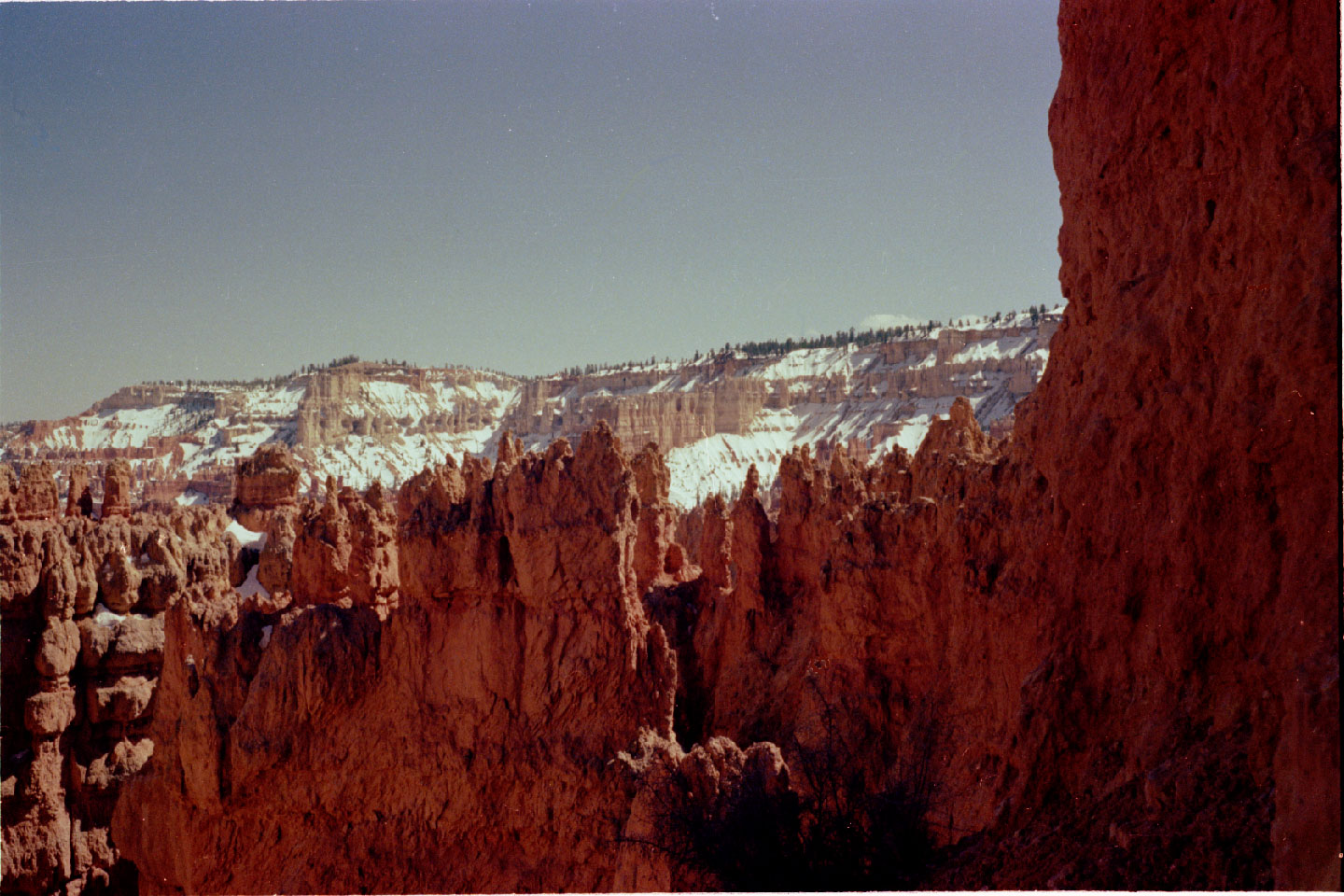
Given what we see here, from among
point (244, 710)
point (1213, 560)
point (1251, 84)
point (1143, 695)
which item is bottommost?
point (244, 710)

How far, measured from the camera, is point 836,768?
8180 millimetres

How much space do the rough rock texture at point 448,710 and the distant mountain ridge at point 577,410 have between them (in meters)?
70.8

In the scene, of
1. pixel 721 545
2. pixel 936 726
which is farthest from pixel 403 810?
pixel 721 545

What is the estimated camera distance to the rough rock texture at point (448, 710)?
41.5 ft

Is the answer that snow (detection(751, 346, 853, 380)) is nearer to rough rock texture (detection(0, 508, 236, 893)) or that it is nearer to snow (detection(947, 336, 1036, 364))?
snow (detection(947, 336, 1036, 364))

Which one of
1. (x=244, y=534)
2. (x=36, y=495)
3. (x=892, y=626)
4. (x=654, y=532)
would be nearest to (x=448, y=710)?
(x=892, y=626)

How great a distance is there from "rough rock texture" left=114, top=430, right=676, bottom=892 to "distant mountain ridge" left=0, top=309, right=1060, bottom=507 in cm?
7080

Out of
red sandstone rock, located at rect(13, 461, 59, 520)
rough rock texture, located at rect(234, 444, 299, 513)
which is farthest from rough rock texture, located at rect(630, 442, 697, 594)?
rough rock texture, located at rect(234, 444, 299, 513)

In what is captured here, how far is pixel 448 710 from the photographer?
1323 centimetres

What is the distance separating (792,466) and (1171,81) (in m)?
12.1

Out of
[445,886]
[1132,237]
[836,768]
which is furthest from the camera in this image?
[445,886]

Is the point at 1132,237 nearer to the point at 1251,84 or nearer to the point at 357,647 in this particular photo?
the point at 1251,84

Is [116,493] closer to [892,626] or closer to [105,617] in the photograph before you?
[105,617]

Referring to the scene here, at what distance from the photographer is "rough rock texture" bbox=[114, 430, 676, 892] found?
41.5 ft
